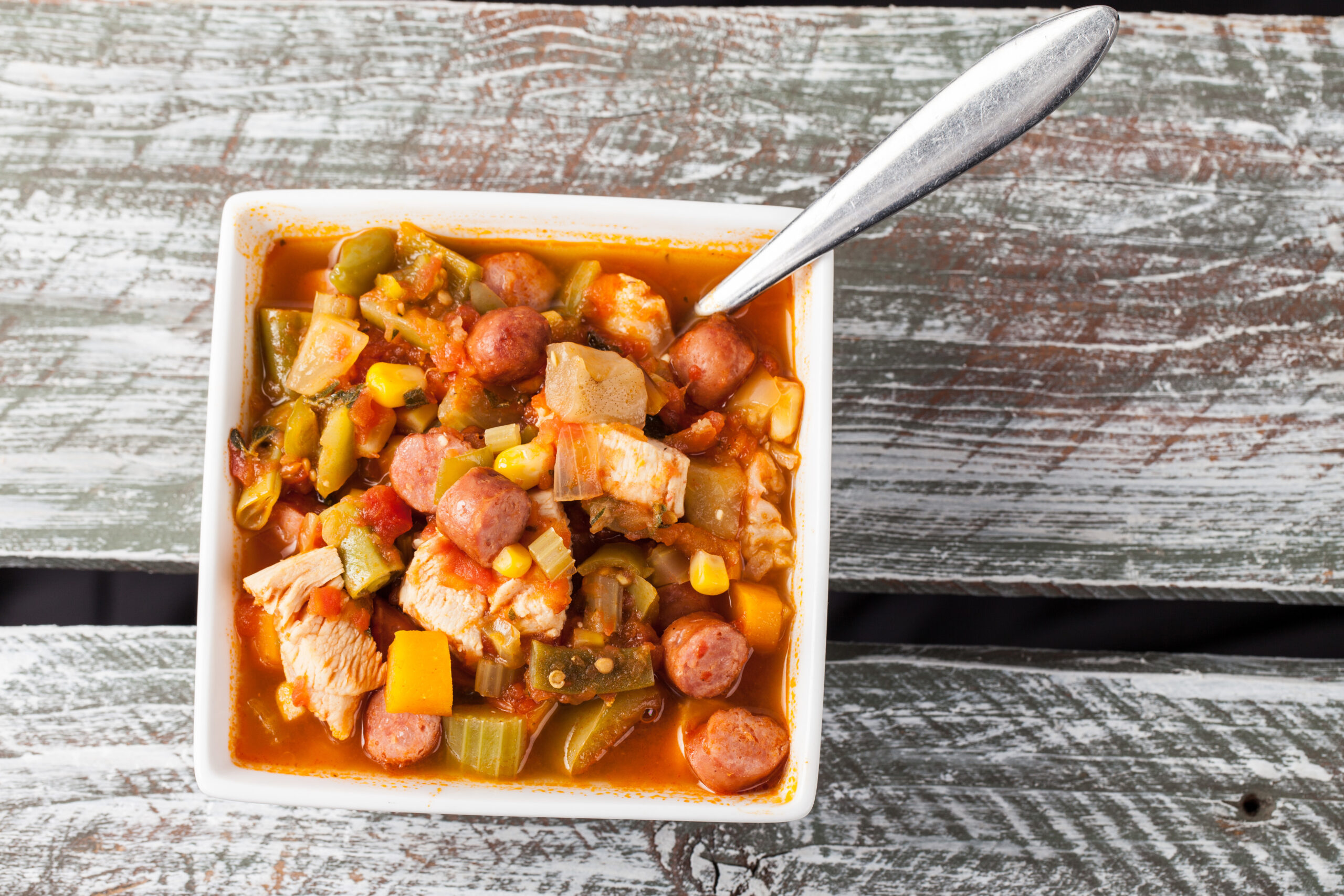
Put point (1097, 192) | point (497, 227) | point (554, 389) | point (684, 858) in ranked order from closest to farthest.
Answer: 1. point (554, 389)
2. point (497, 227)
3. point (684, 858)
4. point (1097, 192)

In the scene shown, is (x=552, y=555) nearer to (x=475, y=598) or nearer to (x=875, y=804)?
(x=475, y=598)

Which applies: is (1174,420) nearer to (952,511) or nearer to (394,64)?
(952,511)

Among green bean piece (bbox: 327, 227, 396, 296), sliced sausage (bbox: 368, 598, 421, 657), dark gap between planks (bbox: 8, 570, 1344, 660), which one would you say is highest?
green bean piece (bbox: 327, 227, 396, 296)

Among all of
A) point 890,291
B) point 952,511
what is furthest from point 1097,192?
point 952,511

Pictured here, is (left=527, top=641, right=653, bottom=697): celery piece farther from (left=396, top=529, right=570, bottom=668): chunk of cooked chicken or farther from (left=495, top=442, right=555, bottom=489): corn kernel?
(left=495, top=442, right=555, bottom=489): corn kernel

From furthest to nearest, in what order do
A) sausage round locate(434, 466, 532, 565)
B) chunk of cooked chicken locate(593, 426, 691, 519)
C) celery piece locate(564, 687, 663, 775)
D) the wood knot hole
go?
the wood knot hole
celery piece locate(564, 687, 663, 775)
chunk of cooked chicken locate(593, 426, 691, 519)
sausage round locate(434, 466, 532, 565)

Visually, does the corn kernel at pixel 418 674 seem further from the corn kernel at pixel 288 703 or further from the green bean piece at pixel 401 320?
the green bean piece at pixel 401 320

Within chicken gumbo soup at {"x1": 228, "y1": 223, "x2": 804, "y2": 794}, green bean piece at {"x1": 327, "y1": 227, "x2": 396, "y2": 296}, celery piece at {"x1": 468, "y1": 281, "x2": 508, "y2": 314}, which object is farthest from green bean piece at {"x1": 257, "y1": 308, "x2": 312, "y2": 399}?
celery piece at {"x1": 468, "y1": 281, "x2": 508, "y2": 314}
